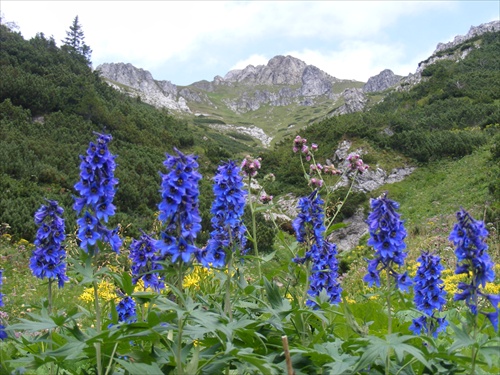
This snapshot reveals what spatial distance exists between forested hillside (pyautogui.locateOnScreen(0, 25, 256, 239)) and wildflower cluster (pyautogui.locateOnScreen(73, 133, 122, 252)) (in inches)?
337

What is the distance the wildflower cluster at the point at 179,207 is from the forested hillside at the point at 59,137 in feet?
29.5

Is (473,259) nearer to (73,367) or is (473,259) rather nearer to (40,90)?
(73,367)

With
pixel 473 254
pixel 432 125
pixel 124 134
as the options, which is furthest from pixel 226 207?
pixel 432 125

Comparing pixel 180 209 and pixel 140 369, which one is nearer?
pixel 140 369

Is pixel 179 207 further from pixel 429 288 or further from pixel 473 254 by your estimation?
pixel 429 288

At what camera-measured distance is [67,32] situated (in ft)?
219

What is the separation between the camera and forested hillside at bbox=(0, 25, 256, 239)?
48.9 ft

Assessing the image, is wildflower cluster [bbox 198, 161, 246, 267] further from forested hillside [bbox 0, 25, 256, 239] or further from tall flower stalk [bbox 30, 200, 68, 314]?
forested hillside [bbox 0, 25, 256, 239]

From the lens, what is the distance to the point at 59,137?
21.1 meters

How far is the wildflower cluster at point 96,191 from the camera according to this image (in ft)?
8.76

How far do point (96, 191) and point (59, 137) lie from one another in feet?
67.5

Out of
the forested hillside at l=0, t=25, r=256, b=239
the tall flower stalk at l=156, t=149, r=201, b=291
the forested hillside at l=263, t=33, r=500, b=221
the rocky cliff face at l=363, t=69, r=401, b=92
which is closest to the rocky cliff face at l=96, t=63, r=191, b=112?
the rocky cliff face at l=363, t=69, r=401, b=92

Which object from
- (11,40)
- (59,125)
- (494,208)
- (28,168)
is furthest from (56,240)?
(11,40)

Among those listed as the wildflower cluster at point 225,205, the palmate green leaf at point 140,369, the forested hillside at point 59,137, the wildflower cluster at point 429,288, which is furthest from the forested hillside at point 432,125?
the palmate green leaf at point 140,369
